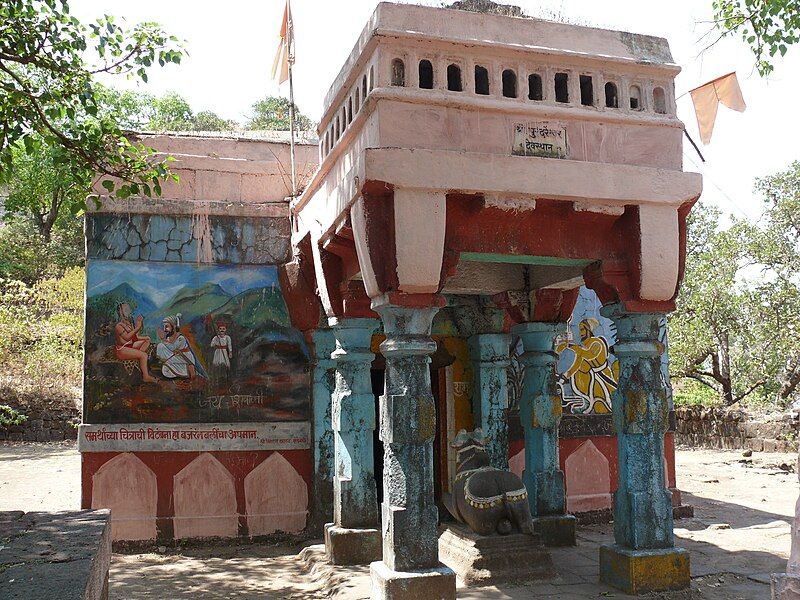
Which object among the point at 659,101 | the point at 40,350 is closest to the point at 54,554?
the point at 659,101

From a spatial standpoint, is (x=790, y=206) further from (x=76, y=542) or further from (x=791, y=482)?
(x=76, y=542)

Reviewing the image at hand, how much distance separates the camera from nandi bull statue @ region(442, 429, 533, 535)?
21.0 ft

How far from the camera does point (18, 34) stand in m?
6.17

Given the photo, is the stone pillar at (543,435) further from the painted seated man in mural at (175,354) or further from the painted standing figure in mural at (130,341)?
the painted standing figure in mural at (130,341)

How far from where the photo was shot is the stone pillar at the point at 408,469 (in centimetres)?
525

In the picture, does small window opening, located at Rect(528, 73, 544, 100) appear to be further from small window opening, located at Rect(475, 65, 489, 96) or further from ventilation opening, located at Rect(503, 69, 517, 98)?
small window opening, located at Rect(475, 65, 489, 96)

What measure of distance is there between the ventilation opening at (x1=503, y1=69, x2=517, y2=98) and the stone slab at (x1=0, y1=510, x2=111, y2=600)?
14.2 feet

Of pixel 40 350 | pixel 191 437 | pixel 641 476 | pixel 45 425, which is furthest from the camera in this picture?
pixel 40 350

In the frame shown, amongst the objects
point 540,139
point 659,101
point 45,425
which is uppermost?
point 659,101

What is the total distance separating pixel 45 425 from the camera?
768 inches

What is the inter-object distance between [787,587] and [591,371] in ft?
23.0

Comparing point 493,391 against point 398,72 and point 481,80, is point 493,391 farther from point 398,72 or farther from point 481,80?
point 398,72

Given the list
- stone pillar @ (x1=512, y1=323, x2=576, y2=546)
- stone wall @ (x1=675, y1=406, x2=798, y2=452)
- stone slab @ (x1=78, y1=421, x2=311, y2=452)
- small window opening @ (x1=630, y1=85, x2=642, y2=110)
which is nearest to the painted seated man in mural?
stone slab @ (x1=78, y1=421, x2=311, y2=452)

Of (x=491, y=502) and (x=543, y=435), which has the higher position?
(x=543, y=435)
